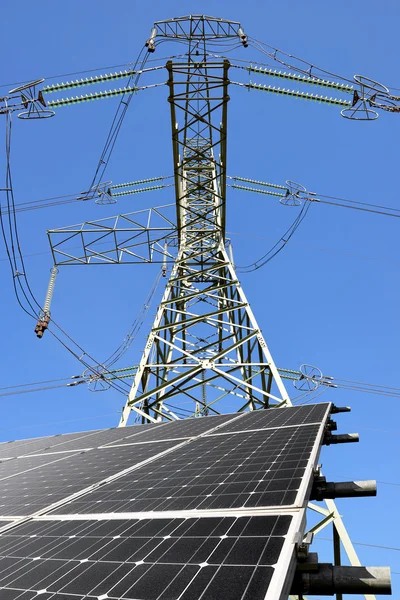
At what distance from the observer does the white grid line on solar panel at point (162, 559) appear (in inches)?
113

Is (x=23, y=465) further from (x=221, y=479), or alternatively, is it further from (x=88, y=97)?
(x=88, y=97)

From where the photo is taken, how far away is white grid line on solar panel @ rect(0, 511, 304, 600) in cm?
286

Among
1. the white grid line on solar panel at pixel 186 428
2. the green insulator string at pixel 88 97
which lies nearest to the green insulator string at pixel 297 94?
the green insulator string at pixel 88 97

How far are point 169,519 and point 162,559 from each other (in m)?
0.91

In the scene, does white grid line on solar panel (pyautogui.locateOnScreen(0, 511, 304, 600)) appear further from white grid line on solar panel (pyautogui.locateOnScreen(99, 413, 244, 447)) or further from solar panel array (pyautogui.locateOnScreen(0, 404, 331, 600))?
white grid line on solar panel (pyautogui.locateOnScreen(99, 413, 244, 447))

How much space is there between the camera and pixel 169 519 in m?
4.34

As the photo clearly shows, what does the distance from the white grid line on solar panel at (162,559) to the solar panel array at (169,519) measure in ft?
0.03

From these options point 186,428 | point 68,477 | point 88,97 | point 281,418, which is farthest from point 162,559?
point 88,97

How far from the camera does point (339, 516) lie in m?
8.09

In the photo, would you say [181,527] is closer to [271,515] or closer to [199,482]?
[271,515]

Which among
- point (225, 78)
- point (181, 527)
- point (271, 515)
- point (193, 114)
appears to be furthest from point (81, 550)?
point (193, 114)

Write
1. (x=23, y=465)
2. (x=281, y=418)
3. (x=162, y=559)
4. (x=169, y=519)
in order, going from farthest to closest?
(x=23, y=465) → (x=281, y=418) → (x=169, y=519) → (x=162, y=559)

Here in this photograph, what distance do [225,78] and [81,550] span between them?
17666mm

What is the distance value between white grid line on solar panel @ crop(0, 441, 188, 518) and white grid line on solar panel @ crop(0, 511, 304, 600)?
165 centimetres
